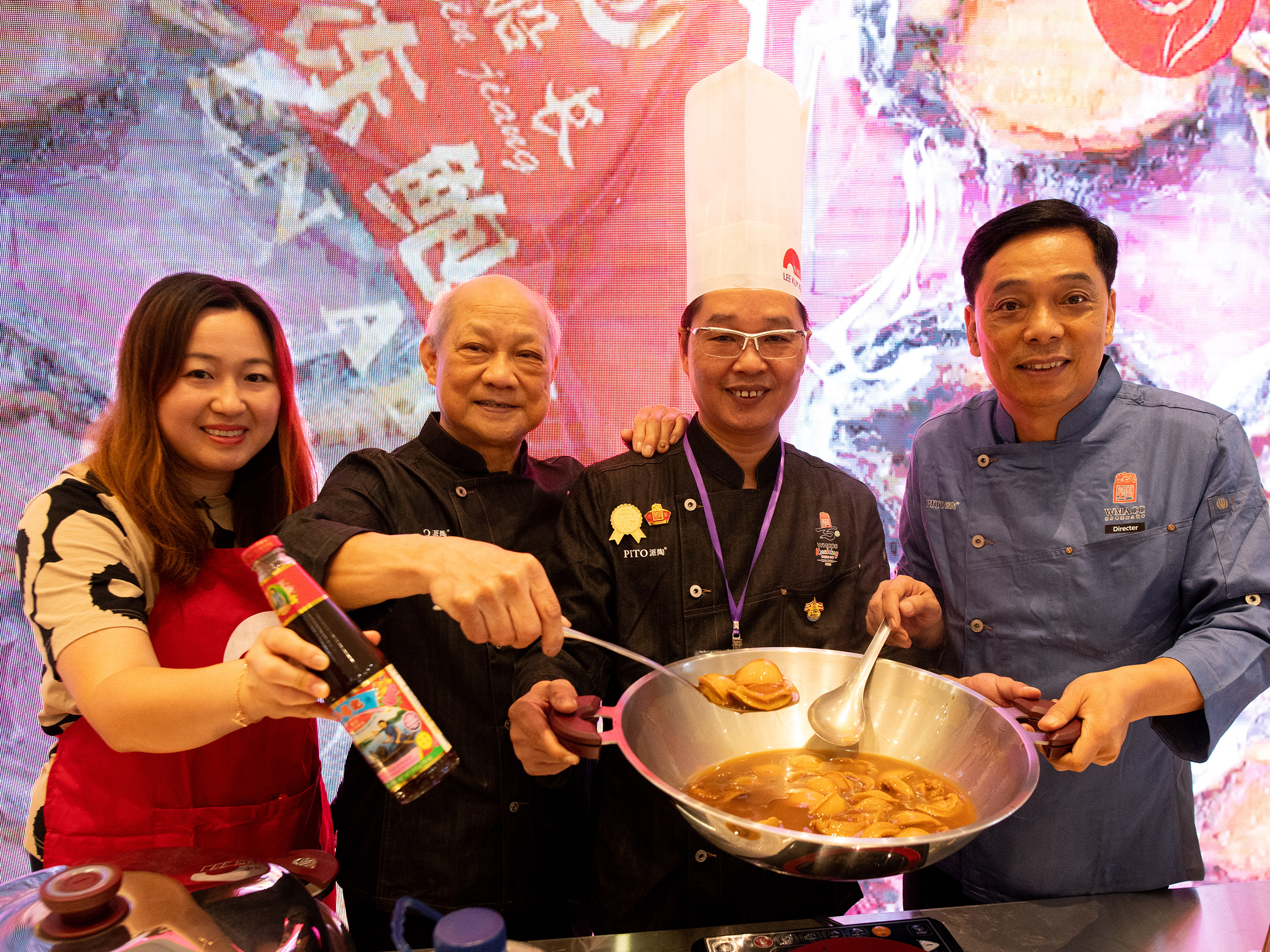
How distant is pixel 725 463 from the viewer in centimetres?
189

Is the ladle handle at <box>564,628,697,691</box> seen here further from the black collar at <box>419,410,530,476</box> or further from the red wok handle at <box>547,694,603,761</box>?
the black collar at <box>419,410,530,476</box>

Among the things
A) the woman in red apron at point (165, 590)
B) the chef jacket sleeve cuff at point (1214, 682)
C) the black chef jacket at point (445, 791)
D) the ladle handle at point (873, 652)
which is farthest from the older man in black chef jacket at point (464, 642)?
the chef jacket sleeve cuff at point (1214, 682)

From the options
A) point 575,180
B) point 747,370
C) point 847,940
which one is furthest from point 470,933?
point 575,180

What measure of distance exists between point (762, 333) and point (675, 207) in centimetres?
157

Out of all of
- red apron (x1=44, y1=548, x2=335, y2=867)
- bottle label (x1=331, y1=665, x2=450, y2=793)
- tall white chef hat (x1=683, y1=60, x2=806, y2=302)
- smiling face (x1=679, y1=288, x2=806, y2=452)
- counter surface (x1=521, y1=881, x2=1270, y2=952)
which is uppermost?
tall white chef hat (x1=683, y1=60, x2=806, y2=302)

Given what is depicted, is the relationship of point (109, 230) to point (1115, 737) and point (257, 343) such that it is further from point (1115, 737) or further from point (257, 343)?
point (1115, 737)

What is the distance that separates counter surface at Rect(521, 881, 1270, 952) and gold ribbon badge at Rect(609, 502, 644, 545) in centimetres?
84

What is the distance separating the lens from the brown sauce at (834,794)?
1216 mm

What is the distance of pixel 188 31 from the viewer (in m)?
2.98

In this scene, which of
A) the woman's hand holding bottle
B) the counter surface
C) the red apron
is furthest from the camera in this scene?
the red apron

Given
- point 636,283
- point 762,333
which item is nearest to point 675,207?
point 636,283

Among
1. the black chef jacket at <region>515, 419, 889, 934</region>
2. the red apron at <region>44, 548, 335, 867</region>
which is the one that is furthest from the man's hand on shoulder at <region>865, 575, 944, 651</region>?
the red apron at <region>44, 548, 335, 867</region>

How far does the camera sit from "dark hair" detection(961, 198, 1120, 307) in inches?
68.0

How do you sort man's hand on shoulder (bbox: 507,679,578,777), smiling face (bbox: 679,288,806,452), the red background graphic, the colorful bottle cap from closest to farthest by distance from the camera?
the colorful bottle cap, man's hand on shoulder (bbox: 507,679,578,777), smiling face (bbox: 679,288,806,452), the red background graphic
